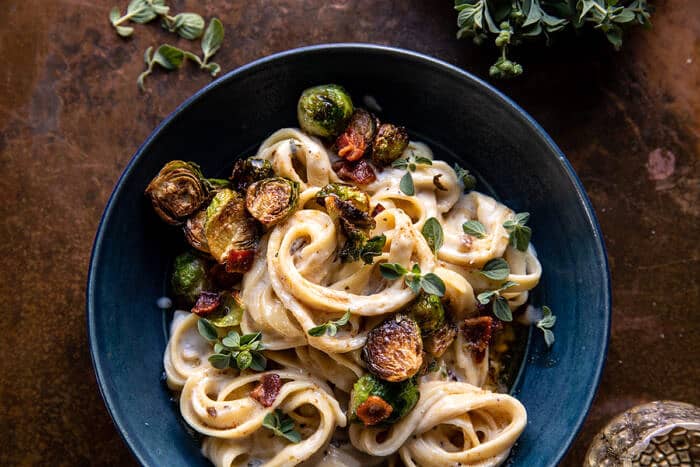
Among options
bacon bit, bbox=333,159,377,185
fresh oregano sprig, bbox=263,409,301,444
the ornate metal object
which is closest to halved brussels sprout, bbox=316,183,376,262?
bacon bit, bbox=333,159,377,185

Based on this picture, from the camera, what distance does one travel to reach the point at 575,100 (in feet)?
16.8

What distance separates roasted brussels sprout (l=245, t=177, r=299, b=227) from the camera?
14.0ft

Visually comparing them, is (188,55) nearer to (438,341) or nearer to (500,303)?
(438,341)

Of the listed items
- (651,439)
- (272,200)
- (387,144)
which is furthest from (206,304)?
(651,439)

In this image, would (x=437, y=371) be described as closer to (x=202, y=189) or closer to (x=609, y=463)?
(x=609, y=463)

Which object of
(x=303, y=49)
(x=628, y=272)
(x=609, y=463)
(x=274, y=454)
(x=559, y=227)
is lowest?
(x=274, y=454)

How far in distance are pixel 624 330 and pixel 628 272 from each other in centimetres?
45

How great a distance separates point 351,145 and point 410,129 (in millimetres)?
565

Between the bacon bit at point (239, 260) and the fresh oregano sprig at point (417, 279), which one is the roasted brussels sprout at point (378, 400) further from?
the bacon bit at point (239, 260)

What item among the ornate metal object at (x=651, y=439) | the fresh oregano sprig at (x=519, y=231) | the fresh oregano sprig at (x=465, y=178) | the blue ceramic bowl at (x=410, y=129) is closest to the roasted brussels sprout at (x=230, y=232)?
the blue ceramic bowl at (x=410, y=129)

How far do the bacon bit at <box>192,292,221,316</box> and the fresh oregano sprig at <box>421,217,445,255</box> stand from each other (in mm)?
1450

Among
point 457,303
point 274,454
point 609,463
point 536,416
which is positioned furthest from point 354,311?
point 609,463

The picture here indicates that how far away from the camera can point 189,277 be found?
4.48 meters

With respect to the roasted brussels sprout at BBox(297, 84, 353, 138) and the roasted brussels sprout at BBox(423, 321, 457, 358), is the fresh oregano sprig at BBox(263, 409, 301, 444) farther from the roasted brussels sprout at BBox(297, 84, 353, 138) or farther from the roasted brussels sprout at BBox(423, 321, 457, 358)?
the roasted brussels sprout at BBox(297, 84, 353, 138)
